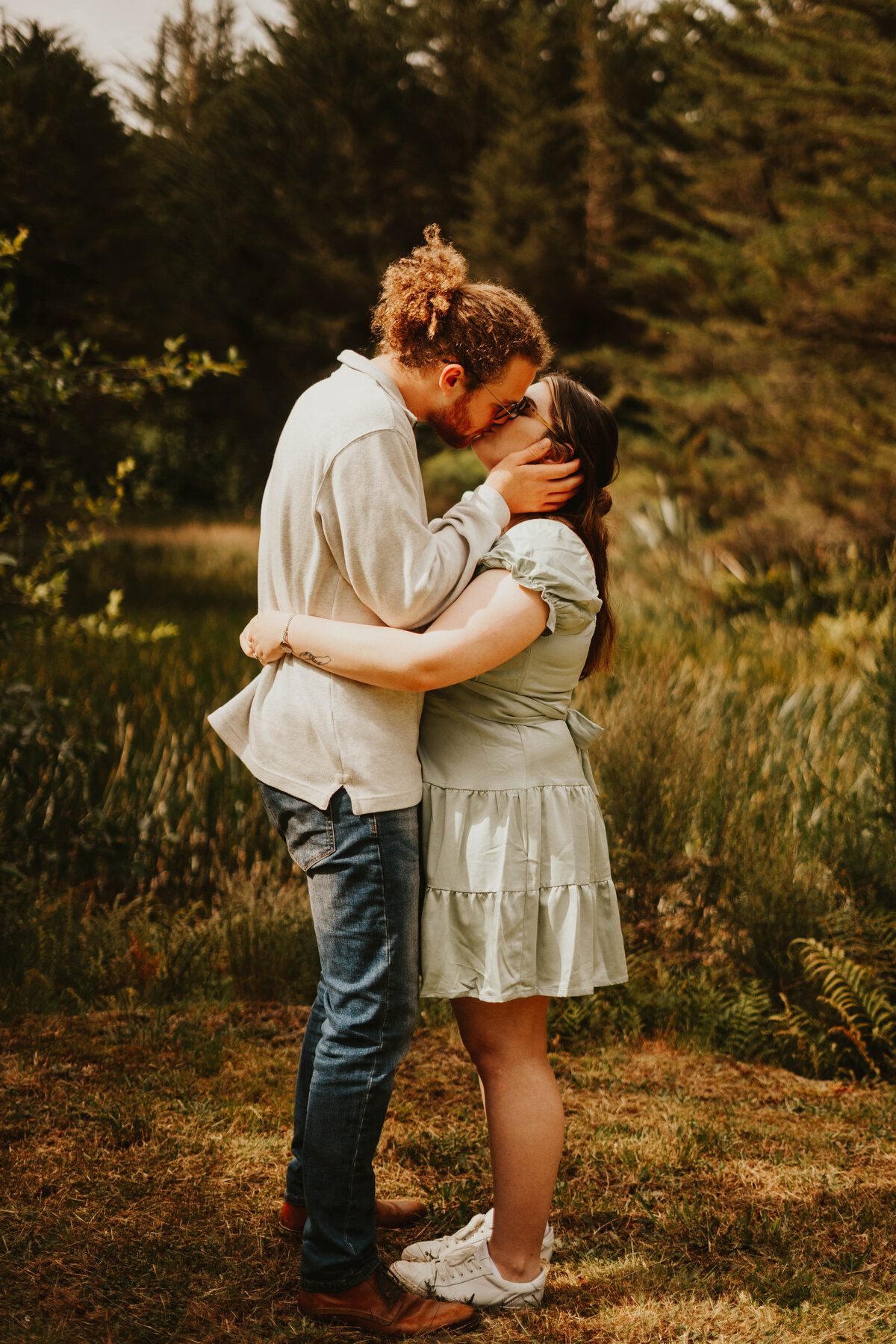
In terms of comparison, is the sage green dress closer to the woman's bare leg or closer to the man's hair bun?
the woman's bare leg

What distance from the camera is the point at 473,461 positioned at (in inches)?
744

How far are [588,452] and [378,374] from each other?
459mm

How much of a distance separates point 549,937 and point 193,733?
3.03 metres

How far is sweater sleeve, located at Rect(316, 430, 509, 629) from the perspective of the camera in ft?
6.05

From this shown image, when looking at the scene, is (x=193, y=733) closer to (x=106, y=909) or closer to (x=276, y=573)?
(x=106, y=909)

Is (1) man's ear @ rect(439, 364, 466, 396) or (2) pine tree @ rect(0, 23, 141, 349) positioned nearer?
(1) man's ear @ rect(439, 364, 466, 396)

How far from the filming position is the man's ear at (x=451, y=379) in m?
2.00

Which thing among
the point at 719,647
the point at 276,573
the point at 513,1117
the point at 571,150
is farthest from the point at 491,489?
the point at 571,150

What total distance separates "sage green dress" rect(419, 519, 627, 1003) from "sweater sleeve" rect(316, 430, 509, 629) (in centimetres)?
14

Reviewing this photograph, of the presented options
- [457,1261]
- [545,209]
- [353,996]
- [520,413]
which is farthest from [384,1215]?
[545,209]

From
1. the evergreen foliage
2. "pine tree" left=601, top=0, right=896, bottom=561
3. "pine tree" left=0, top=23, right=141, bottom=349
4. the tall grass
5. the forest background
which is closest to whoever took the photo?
the tall grass

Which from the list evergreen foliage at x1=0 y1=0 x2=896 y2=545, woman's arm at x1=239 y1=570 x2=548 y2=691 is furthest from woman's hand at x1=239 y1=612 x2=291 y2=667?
evergreen foliage at x1=0 y1=0 x2=896 y2=545

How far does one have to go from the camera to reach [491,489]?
2.06 meters

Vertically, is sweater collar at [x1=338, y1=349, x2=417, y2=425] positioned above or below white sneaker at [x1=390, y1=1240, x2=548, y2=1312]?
above
